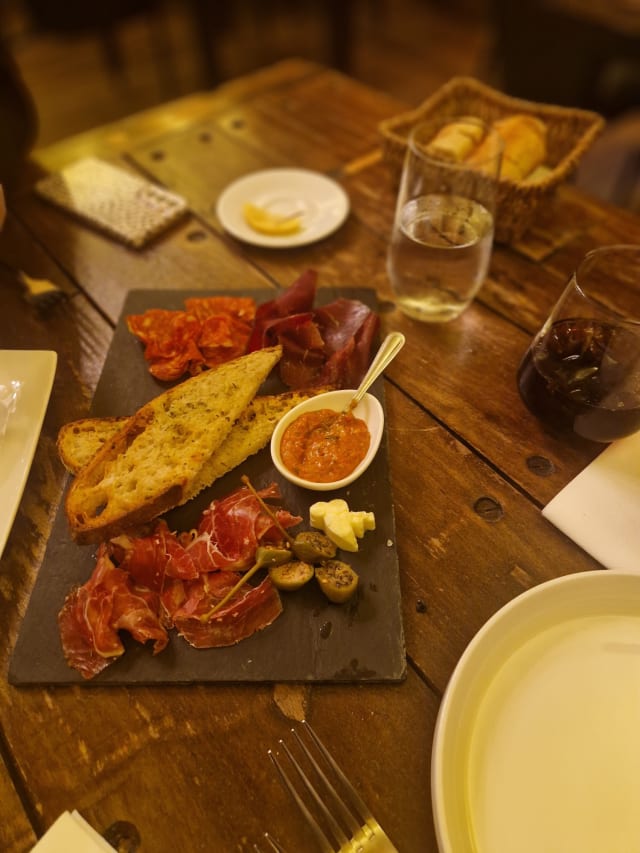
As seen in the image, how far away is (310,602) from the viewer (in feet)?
3.67

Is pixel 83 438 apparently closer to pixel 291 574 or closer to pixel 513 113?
pixel 291 574

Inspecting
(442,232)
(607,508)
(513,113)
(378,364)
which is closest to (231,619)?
(378,364)

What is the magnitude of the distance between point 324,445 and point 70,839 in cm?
81

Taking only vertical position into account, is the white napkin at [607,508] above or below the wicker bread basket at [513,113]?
below

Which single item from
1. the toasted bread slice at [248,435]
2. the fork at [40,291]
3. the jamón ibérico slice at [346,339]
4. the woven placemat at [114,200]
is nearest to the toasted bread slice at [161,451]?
the toasted bread slice at [248,435]

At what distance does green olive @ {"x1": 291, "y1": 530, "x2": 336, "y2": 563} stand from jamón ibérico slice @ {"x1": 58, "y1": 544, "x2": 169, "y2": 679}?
28 centimetres

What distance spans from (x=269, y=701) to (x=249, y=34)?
644cm

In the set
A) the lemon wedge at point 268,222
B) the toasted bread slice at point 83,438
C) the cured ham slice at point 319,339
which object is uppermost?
the lemon wedge at point 268,222

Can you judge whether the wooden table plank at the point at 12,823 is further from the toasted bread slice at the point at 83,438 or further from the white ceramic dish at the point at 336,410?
the white ceramic dish at the point at 336,410

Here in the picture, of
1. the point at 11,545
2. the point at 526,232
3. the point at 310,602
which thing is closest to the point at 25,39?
the point at 526,232

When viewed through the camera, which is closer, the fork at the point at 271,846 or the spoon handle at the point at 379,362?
the fork at the point at 271,846

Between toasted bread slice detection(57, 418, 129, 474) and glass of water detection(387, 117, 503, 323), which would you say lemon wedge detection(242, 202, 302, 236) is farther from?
toasted bread slice detection(57, 418, 129, 474)

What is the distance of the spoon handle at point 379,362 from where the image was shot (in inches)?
54.2

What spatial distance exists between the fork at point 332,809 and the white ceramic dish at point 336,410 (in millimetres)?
474
